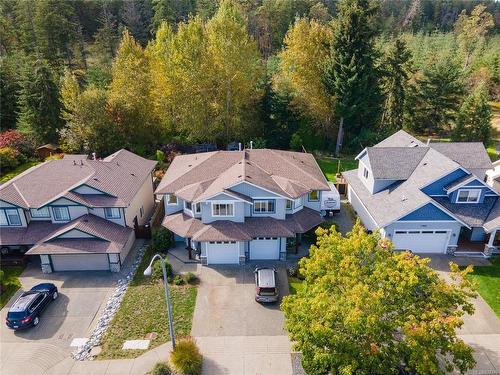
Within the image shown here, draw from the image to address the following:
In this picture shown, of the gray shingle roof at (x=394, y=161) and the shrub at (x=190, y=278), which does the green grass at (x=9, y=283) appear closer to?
the shrub at (x=190, y=278)

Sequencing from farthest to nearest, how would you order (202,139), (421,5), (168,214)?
(421,5) < (202,139) < (168,214)

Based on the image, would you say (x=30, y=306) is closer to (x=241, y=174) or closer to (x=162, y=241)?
(x=162, y=241)

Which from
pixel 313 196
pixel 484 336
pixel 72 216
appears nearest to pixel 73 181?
pixel 72 216

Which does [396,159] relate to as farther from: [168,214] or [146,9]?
[146,9]

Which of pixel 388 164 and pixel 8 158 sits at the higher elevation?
pixel 388 164

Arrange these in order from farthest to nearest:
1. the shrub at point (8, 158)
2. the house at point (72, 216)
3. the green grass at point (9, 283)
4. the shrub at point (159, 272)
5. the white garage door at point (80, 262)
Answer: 1. the shrub at point (8, 158)
2. the white garage door at point (80, 262)
3. the house at point (72, 216)
4. the shrub at point (159, 272)
5. the green grass at point (9, 283)

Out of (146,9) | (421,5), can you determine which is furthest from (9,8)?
(421,5)

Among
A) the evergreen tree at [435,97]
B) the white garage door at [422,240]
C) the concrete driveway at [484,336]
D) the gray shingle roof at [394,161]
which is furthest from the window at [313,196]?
the evergreen tree at [435,97]
